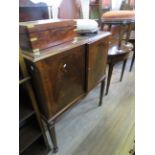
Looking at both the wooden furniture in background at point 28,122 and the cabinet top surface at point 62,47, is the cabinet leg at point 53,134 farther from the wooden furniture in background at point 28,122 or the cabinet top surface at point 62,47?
the cabinet top surface at point 62,47

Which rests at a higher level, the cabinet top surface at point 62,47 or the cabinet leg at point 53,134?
the cabinet top surface at point 62,47

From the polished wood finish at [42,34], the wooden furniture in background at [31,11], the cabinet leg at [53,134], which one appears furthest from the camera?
the wooden furniture in background at [31,11]

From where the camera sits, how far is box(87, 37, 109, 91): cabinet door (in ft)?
3.69

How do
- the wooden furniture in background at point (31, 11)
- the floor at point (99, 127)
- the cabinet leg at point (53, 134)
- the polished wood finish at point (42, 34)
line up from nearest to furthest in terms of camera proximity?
the polished wood finish at point (42, 34)
the cabinet leg at point (53, 134)
the floor at point (99, 127)
the wooden furniture in background at point (31, 11)

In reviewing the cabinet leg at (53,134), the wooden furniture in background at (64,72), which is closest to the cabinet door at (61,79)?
the wooden furniture in background at (64,72)

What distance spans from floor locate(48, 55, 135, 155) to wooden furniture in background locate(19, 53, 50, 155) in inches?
7.5

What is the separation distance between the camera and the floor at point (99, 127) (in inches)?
49.1

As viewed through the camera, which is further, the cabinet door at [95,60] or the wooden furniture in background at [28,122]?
the cabinet door at [95,60]

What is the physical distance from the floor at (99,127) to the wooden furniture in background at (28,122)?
190mm

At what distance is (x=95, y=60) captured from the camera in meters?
1.21

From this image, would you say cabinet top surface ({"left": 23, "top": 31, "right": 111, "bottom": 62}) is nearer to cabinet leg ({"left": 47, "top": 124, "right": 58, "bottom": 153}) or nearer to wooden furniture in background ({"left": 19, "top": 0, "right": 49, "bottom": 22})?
cabinet leg ({"left": 47, "top": 124, "right": 58, "bottom": 153})

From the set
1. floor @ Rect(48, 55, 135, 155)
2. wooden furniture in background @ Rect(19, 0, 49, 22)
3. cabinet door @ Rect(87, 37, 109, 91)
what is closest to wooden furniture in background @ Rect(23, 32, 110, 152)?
cabinet door @ Rect(87, 37, 109, 91)

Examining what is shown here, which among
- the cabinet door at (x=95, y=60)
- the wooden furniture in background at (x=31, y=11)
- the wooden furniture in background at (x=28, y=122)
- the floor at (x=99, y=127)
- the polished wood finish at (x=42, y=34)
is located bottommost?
the floor at (x=99, y=127)
